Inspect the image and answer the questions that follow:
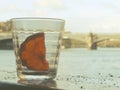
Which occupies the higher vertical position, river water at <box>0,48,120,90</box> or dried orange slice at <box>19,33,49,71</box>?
dried orange slice at <box>19,33,49,71</box>

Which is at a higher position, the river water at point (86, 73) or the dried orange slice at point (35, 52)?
the dried orange slice at point (35, 52)

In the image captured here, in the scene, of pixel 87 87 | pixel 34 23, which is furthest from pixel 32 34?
pixel 87 87

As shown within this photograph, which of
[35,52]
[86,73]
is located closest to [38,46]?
[35,52]

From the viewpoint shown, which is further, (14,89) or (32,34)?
(32,34)

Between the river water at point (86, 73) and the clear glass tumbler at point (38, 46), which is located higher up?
the clear glass tumbler at point (38, 46)

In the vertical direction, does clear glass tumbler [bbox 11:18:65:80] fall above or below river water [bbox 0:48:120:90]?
above

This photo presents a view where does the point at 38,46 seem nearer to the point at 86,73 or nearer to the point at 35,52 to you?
the point at 35,52

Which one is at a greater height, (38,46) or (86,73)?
(38,46)

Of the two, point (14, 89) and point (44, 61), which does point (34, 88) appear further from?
point (44, 61)
